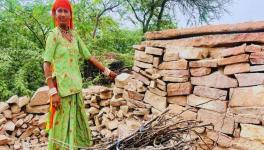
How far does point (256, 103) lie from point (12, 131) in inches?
145

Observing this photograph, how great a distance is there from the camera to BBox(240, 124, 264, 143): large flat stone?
3736 millimetres

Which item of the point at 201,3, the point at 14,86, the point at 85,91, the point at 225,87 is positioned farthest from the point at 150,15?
the point at 225,87

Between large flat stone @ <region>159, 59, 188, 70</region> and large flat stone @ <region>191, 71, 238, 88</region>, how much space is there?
196mm

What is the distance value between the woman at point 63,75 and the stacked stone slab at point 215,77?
0.92 m

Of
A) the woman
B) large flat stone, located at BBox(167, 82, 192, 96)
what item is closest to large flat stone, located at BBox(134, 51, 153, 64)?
large flat stone, located at BBox(167, 82, 192, 96)

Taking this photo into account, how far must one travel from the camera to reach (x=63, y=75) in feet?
12.4

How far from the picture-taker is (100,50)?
959 centimetres

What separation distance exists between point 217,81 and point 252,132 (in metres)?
0.58

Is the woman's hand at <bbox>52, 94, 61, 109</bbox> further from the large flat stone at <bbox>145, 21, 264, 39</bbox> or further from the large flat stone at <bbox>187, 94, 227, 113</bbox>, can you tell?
the large flat stone at <bbox>145, 21, 264, 39</bbox>

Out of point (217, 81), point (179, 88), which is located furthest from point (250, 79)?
point (179, 88)

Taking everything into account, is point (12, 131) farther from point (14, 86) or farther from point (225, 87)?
point (225, 87)

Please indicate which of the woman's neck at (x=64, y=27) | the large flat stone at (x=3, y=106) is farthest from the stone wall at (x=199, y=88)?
the woman's neck at (x=64, y=27)

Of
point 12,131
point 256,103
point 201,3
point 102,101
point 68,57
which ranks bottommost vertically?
point 12,131

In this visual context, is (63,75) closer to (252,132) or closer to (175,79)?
(175,79)
